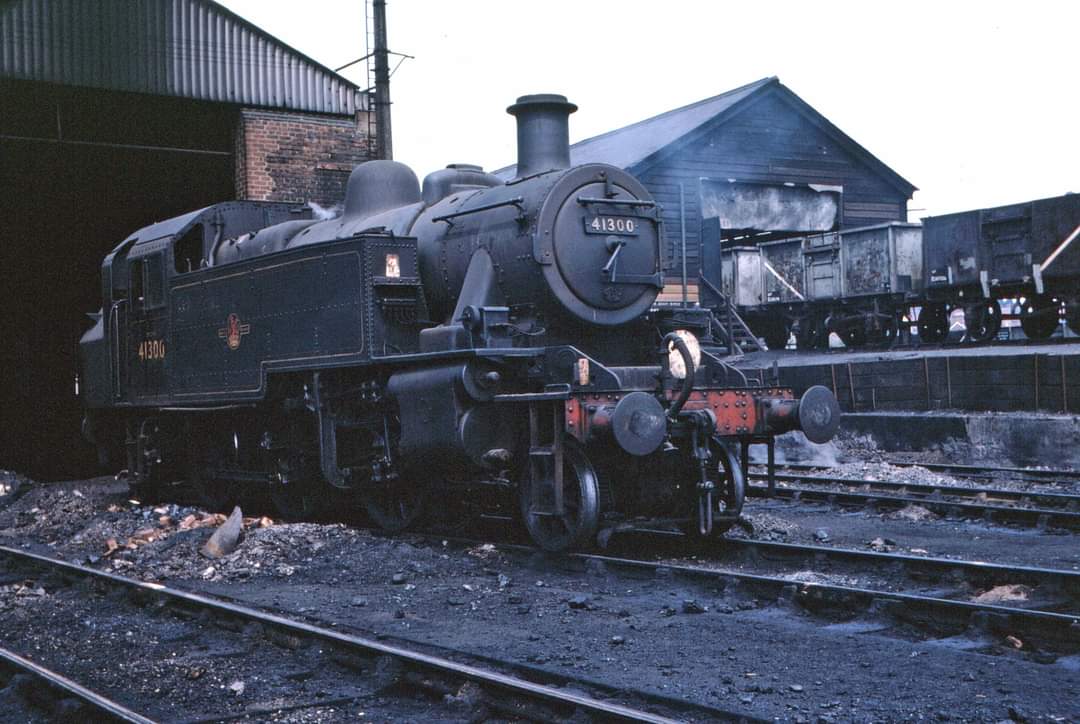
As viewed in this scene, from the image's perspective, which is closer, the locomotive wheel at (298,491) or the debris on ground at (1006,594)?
the debris on ground at (1006,594)

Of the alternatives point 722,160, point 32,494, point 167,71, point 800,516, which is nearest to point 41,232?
point 167,71

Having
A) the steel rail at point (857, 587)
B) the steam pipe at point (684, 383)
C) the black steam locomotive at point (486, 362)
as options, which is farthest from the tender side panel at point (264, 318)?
the steam pipe at point (684, 383)

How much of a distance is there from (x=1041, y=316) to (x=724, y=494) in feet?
45.0

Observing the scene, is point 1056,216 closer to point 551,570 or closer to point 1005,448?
point 1005,448

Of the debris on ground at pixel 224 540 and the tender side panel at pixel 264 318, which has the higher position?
the tender side panel at pixel 264 318

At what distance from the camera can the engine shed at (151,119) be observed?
15.2 meters

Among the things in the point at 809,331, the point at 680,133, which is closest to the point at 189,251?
the point at 680,133

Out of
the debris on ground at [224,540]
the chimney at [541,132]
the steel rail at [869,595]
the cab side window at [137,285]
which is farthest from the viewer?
the cab side window at [137,285]

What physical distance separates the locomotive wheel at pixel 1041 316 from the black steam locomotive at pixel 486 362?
518 inches

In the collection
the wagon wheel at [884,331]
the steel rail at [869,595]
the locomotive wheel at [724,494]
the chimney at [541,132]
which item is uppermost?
the chimney at [541,132]

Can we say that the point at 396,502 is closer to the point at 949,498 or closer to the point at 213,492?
the point at 213,492

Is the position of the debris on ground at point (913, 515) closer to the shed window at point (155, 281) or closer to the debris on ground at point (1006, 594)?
the debris on ground at point (1006, 594)

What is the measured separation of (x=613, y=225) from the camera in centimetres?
846

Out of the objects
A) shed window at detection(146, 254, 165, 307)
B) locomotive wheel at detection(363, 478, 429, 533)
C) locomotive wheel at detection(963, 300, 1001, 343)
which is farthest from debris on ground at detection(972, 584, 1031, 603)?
locomotive wheel at detection(963, 300, 1001, 343)
